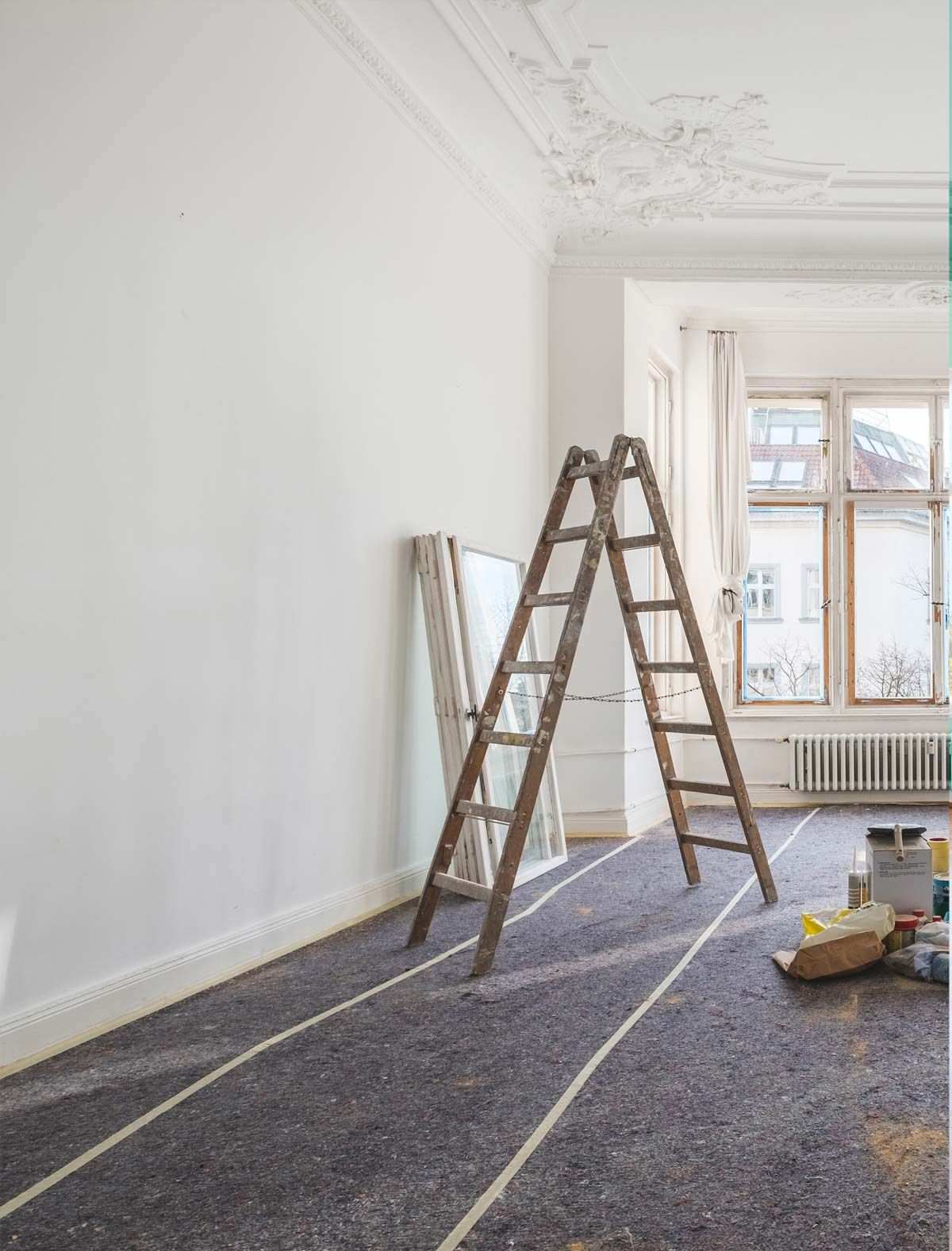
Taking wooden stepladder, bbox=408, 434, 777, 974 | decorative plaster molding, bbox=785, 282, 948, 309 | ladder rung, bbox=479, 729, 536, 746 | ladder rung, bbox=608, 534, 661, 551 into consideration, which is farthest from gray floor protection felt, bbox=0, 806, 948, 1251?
decorative plaster molding, bbox=785, 282, 948, 309

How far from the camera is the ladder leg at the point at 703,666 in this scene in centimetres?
371

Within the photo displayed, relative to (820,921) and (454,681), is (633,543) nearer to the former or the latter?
(454,681)

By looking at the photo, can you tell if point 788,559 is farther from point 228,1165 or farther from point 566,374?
point 228,1165

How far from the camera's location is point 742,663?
6.66m

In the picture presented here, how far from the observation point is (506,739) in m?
3.21

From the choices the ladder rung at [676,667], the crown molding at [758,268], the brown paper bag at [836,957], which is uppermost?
the crown molding at [758,268]

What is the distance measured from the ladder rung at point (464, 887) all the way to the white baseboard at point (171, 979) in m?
0.43

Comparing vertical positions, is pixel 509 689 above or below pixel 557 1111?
above

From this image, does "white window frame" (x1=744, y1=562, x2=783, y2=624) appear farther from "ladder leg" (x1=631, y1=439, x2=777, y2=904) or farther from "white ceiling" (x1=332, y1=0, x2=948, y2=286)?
"ladder leg" (x1=631, y1=439, x2=777, y2=904)

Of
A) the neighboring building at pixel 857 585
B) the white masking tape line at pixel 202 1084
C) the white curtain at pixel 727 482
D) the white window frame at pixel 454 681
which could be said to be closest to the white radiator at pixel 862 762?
the neighboring building at pixel 857 585

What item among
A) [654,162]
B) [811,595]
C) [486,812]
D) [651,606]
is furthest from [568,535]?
[811,595]

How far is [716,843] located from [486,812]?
3.99 ft

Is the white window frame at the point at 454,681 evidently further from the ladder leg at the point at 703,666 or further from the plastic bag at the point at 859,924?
the plastic bag at the point at 859,924

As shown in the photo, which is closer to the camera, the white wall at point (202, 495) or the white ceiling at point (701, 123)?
the white wall at point (202, 495)
